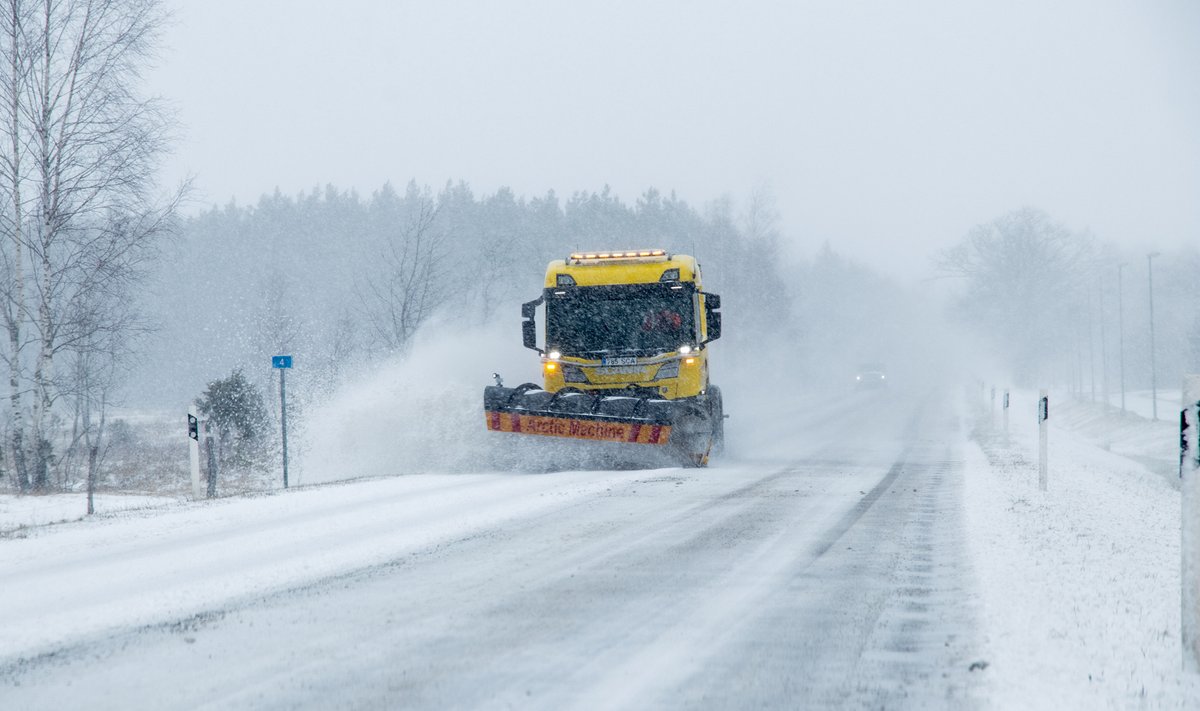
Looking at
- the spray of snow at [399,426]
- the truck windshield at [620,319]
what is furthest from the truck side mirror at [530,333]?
the spray of snow at [399,426]

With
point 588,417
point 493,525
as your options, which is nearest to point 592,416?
point 588,417

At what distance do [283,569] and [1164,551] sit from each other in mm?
6280

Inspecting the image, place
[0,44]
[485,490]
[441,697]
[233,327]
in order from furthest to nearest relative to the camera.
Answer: [233,327], [0,44], [485,490], [441,697]

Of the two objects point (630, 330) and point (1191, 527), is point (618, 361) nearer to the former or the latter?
point (630, 330)

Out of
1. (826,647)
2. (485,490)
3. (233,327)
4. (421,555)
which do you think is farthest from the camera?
(233,327)

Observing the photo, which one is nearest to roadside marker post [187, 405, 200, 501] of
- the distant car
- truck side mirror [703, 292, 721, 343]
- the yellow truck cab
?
the yellow truck cab

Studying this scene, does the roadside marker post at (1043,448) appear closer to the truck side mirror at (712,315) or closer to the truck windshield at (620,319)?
the truck side mirror at (712,315)

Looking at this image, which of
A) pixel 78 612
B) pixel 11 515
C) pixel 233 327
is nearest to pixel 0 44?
pixel 11 515

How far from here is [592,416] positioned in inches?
544

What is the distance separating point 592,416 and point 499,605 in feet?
28.1

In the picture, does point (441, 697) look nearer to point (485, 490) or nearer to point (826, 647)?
point (826, 647)

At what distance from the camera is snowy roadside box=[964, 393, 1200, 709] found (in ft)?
12.5

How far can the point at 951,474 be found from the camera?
43.4 ft

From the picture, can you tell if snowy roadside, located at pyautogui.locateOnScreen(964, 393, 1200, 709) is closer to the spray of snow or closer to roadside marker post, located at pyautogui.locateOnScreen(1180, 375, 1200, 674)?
roadside marker post, located at pyautogui.locateOnScreen(1180, 375, 1200, 674)
